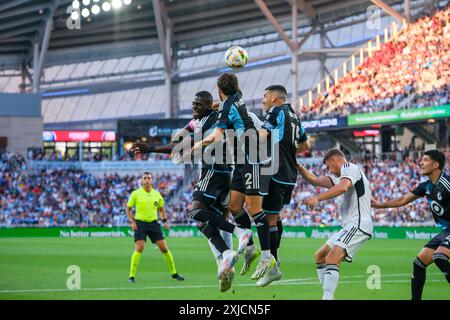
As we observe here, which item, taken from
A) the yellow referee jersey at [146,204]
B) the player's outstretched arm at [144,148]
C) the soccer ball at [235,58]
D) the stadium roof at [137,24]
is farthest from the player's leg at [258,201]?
the stadium roof at [137,24]

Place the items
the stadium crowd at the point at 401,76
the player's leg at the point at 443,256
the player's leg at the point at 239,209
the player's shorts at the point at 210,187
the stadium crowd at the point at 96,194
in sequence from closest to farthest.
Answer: the player's leg at the point at 443,256, the player's shorts at the point at 210,187, the player's leg at the point at 239,209, the stadium crowd at the point at 401,76, the stadium crowd at the point at 96,194

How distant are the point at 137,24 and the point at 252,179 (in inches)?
2478

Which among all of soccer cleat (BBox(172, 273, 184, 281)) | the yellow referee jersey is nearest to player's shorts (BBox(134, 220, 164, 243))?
the yellow referee jersey

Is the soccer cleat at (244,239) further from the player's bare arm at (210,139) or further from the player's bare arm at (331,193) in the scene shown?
the player's bare arm at (331,193)

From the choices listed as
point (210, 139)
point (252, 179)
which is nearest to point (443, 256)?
point (252, 179)

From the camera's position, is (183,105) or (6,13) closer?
(6,13)

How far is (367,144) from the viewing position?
61.0m

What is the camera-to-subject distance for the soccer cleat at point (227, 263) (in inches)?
523

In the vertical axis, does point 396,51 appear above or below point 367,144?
above

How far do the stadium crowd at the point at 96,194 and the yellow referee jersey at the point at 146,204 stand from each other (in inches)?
1106

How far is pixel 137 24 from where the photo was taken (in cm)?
7550

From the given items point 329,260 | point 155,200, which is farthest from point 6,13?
point 329,260

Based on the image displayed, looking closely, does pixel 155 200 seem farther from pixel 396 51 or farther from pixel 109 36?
pixel 109 36
